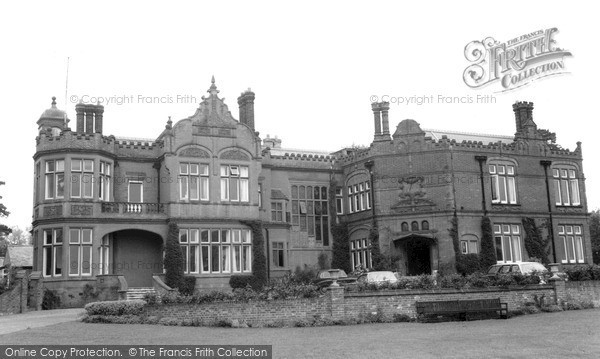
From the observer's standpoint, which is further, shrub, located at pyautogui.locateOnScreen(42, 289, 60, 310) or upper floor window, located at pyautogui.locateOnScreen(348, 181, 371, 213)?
upper floor window, located at pyautogui.locateOnScreen(348, 181, 371, 213)

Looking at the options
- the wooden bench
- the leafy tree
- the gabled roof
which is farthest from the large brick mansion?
the gabled roof

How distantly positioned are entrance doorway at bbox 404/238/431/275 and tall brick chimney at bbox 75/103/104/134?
18.5 m

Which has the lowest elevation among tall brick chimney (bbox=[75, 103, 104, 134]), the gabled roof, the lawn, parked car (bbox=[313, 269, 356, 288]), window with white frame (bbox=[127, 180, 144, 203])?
the lawn

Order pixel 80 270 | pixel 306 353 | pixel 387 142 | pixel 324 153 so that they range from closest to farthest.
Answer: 1. pixel 306 353
2. pixel 80 270
3. pixel 387 142
4. pixel 324 153

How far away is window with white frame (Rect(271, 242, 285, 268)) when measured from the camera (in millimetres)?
39344

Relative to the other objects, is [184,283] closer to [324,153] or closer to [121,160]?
[121,160]

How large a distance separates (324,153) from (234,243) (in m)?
12.9

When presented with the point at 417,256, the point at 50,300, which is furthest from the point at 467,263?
the point at 50,300

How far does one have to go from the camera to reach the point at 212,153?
36656mm

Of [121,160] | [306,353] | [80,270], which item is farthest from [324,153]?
[306,353]

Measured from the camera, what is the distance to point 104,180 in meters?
35.1

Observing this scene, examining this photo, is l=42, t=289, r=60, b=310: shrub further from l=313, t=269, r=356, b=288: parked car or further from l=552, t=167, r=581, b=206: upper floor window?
l=552, t=167, r=581, b=206: upper floor window

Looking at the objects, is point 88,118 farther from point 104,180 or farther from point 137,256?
point 137,256

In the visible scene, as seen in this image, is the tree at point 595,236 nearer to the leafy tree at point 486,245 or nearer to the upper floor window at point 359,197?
the leafy tree at point 486,245
